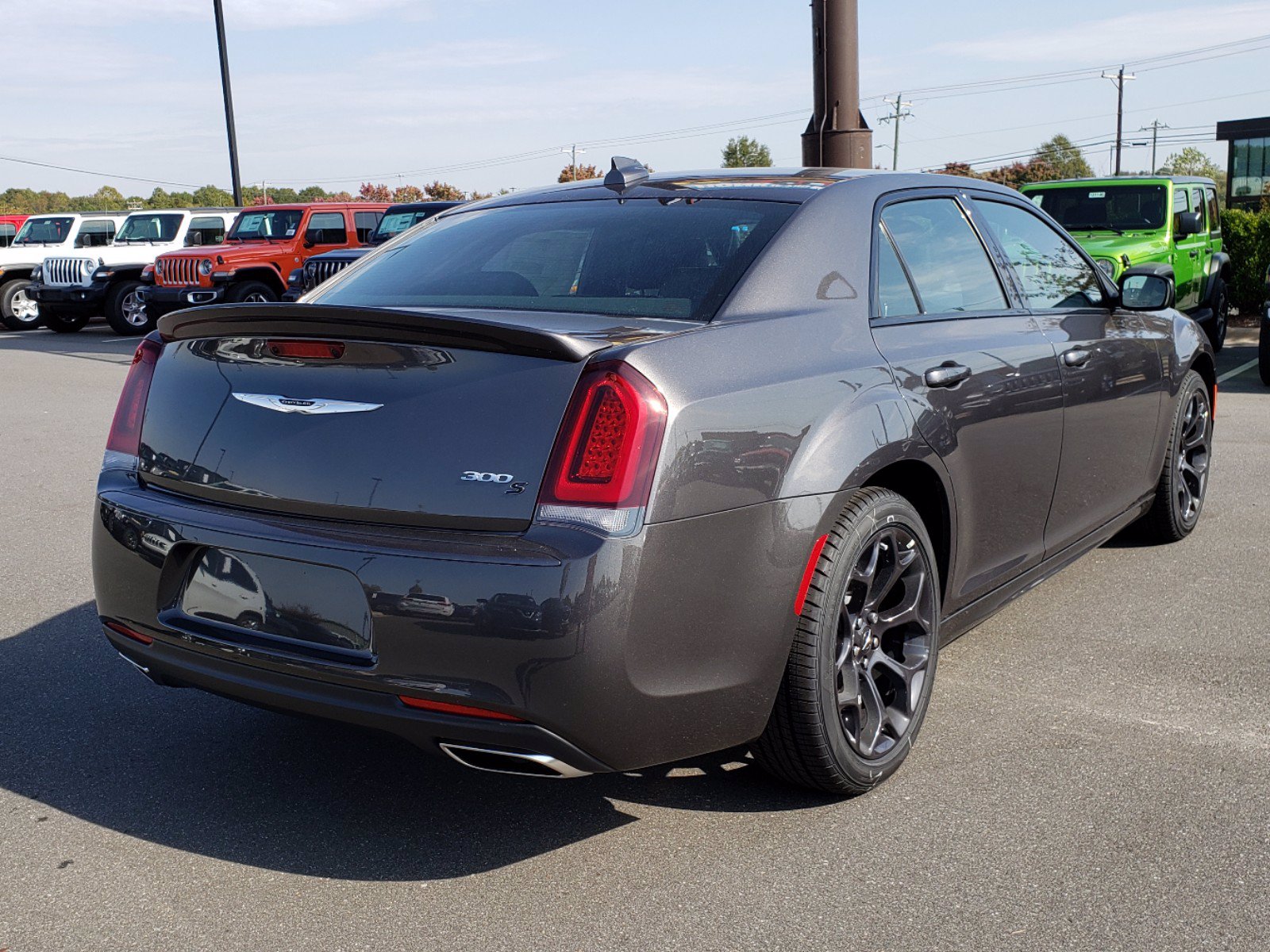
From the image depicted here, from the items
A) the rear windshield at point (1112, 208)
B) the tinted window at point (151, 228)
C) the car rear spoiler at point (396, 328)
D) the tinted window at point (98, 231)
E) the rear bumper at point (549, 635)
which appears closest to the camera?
the rear bumper at point (549, 635)

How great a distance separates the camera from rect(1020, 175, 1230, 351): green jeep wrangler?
478 inches

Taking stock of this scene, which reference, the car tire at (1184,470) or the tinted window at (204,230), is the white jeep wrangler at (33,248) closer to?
the tinted window at (204,230)

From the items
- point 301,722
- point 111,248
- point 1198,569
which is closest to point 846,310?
point 301,722

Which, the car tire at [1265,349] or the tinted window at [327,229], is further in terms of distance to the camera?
the tinted window at [327,229]

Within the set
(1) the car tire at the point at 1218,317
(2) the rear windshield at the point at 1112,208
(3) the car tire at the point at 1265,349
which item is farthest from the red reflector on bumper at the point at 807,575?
(1) the car tire at the point at 1218,317

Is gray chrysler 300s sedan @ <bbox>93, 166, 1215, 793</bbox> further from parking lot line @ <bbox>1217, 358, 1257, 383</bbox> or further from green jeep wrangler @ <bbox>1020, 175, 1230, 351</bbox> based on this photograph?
parking lot line @ <bbox>1217, 358, 1257, 383</bbox>

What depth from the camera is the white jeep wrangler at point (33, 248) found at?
872 inches

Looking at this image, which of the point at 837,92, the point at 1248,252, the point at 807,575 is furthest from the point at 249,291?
the point at 807,575

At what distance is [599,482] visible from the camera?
257 cm

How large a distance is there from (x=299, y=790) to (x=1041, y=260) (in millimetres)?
3072

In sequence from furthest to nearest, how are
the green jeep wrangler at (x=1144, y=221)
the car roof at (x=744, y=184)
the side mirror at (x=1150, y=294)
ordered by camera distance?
the green jeep wrangler at (x=1144, y=221) → the side mirror at (x=1150, y=294) → the car roof at (x=744, y=184)

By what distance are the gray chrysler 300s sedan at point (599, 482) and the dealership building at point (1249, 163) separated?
3624 cm

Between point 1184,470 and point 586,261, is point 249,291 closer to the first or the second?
point 1184,470

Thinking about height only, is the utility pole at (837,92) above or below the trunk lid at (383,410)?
above
